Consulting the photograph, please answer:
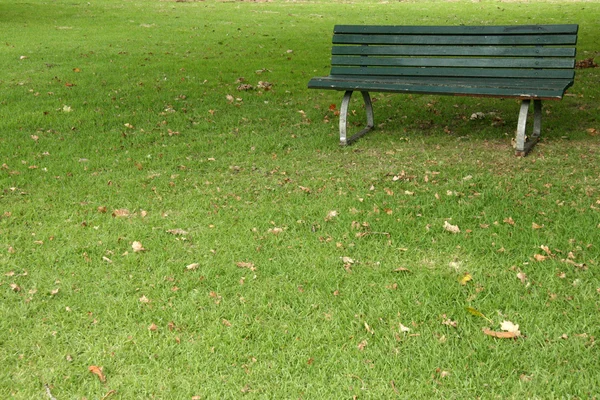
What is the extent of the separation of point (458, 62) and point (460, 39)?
0.23 m

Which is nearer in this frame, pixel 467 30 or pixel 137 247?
pixel 137 247

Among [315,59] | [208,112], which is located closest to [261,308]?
[208,112]

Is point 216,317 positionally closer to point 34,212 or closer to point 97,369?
point 97,369

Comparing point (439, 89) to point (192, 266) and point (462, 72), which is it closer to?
point (462, 72)

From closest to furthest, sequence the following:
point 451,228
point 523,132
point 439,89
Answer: point 451,228, point 523,132, point 439,89

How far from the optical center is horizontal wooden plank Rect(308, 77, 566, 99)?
213 inches

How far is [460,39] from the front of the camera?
6.44 meters

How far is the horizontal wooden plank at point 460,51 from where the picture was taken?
19.6ft

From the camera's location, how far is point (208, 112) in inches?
302

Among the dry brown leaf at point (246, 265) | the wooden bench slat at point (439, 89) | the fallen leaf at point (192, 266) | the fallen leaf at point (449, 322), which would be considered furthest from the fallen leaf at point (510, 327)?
the wooden bench slat at point (439, 89)

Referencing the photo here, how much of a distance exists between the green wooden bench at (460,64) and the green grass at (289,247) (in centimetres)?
56

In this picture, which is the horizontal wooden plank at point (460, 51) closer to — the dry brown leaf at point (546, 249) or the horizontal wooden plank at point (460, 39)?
the horizontal wooden plank at point (460, 39)

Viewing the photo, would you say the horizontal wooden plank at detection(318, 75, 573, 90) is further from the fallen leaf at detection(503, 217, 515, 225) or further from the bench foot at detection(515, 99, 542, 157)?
the fallen leaf at detection(503, 217, 515, 225)

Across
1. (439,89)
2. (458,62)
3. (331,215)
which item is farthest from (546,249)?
(458,62)
